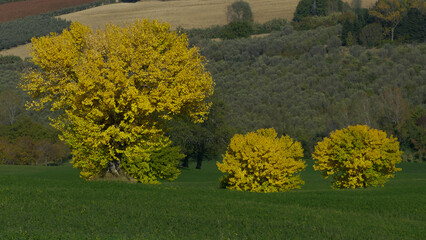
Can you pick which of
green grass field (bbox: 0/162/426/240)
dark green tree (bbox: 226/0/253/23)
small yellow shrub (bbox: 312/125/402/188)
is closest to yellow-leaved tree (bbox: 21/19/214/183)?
green grass field (bbox: 0/162/426/240)

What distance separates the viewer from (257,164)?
1398 inches

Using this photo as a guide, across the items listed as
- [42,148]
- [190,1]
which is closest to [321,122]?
[42,148]

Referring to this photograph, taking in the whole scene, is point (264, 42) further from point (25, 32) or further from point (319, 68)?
point (25, 32)

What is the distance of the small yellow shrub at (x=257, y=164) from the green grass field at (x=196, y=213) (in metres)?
3.00

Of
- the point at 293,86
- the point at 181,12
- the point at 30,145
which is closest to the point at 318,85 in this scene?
the point at 293,86

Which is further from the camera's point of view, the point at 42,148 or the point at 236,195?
Result: the point at 42,148

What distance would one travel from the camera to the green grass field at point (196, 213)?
20.8m

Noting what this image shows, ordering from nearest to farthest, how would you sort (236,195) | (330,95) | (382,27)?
(236,195), (330,95), (382,27)

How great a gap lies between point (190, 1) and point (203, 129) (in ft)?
369

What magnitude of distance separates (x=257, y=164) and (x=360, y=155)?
728cm

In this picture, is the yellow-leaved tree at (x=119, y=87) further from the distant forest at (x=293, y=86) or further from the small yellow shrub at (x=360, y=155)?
the distant forest at (x=293, y=86)

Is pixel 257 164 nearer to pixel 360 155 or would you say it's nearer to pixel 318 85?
pixel 360 155

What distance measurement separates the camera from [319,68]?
12575 cm

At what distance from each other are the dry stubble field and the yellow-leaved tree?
113 metres
